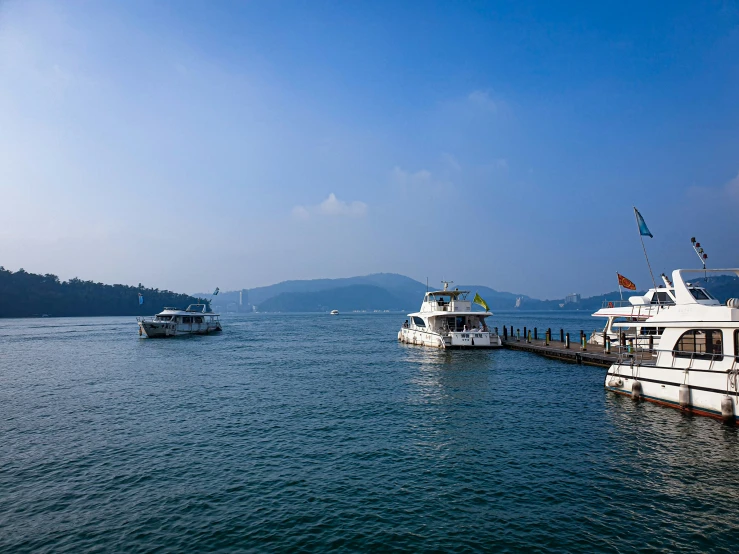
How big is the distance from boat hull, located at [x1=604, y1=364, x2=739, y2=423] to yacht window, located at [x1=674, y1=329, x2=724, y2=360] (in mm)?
818

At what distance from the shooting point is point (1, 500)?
12930mm

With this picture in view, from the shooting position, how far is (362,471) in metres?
14.9

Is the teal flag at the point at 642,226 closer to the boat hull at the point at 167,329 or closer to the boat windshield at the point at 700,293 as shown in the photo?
the boat windshield at the point at 700,293

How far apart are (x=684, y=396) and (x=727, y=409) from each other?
2.07 metres

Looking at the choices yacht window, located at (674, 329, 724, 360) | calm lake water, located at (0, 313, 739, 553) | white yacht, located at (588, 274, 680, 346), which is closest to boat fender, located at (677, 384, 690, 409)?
calm lake water, located at (0, 313, 739, 553)

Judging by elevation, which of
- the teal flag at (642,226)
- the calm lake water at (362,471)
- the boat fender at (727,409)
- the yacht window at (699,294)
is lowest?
the calm lake water at (362,471)

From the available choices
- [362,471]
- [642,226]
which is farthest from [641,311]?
[362,471]

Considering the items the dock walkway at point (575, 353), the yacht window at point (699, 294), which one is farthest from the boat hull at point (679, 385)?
the yacht window at point (699, 294)

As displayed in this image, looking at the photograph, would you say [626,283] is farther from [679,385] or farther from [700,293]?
[679,385]

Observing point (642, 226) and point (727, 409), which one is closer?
point (727, 409)

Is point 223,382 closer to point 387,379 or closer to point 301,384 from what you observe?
point 301,384

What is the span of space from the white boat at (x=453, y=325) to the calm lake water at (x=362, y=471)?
19.5m

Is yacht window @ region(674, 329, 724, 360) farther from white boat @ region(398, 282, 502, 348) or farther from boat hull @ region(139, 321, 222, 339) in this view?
boat hull @ region(139, 321, 222, 339)

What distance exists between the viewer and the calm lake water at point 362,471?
1087 cm
